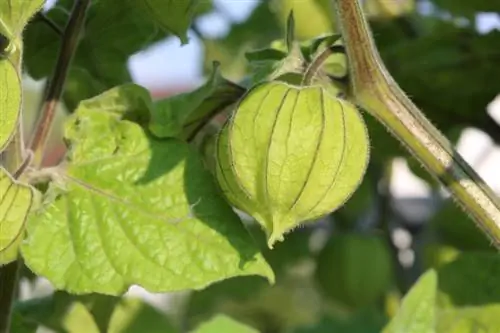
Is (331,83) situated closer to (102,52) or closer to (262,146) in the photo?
(262,146)

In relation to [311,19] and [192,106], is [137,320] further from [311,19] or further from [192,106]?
[311,19]

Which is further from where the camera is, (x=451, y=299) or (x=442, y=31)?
(x=442, y=31)

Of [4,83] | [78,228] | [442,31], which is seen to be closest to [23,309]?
[78,228]

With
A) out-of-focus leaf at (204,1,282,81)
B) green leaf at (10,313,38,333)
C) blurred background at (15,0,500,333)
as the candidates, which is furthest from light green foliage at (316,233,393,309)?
green leaf at (10,313,38,333)

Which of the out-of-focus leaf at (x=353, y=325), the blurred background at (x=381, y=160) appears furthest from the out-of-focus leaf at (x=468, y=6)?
the out-of-focus leaf at (x=353, y=325)

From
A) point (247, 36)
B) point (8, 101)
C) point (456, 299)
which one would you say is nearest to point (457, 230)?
point (456, 299)

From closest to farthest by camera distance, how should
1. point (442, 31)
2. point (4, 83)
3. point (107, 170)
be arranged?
point (4, 83) → point (107, 170) → point (442, 31)
